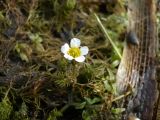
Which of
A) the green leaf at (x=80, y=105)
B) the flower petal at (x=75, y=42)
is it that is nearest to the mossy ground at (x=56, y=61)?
the green leaf at (x=80, y=105)

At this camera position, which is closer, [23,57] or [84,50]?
[84,50]

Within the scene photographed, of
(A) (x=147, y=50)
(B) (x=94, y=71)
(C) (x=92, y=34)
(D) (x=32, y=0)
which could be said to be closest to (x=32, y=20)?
(D) (x=32, y=0)

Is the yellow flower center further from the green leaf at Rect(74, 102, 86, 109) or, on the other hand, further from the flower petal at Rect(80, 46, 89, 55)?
the green leaf at Rect(74, 102, 86, 109)

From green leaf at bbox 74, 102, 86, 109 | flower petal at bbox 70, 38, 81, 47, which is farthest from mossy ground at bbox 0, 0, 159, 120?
flower petal at bbox 70, 38, 81, 47

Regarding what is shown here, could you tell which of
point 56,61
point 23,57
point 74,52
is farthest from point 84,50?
point 23,57

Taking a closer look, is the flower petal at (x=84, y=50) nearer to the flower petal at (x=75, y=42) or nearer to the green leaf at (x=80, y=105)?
the flower petal at (x=75, y=42)

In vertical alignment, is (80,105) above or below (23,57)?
below

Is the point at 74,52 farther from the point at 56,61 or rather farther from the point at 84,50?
the point at 56,61

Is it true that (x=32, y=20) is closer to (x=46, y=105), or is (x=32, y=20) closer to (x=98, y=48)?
(x=98, y=48)
